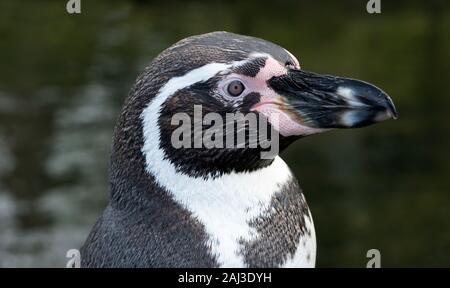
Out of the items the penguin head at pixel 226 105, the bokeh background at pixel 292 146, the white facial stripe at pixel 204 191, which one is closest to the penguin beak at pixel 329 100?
the penguin head at pixel 226 105

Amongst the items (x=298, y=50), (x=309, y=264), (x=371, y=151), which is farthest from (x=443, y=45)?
(x=309, y=264)

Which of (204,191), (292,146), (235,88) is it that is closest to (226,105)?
(235,88)

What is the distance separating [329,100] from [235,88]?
19 centimetres

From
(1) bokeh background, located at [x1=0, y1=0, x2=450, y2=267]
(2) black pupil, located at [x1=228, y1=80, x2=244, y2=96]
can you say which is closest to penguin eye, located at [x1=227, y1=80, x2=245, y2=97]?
(2) black pupil, located at [x1=228, y1=80, x2=244, y2=96]

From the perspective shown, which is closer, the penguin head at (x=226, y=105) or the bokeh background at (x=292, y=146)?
the penguin head at (x=226, y=105)

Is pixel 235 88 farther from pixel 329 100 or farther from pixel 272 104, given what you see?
pixel 329 100

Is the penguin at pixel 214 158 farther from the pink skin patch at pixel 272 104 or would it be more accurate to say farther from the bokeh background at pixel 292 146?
the bokeh background at pixel 292 146

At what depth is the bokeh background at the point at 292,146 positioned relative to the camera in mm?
5887

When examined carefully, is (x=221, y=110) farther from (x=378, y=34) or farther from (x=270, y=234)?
(x=378, y=34)

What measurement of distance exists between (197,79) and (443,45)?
318 inches

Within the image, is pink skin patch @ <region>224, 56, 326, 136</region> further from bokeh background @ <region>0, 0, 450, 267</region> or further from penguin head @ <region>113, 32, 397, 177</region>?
bokeh background @ <region>0, 0, 450, 267</region>

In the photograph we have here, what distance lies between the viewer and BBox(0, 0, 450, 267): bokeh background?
5.89 meters

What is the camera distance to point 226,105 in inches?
75.1

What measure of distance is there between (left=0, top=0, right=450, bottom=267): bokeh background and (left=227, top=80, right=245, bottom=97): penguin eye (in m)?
3.66
